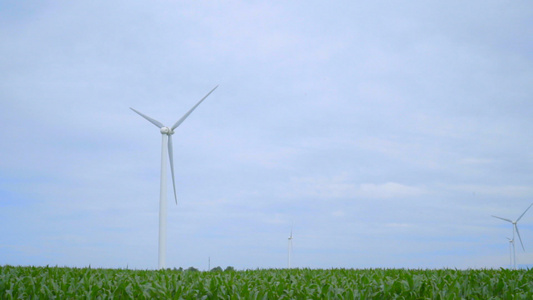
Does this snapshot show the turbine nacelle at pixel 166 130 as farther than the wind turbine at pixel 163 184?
Yes

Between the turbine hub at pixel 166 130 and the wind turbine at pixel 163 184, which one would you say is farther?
the turbine hub at pixel 166 130

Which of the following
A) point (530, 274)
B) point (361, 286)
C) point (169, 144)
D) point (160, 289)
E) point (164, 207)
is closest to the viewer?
point (160, 289)

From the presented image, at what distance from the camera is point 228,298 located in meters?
9.48

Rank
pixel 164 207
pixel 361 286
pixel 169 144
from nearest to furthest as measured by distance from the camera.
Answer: pixel 361 286 < pixel 164 207 < pixel 169 144

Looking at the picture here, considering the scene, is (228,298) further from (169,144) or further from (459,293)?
(169,144)

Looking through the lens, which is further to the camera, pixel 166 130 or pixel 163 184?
pixel 166 130

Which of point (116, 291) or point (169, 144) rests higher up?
point (169, 144)

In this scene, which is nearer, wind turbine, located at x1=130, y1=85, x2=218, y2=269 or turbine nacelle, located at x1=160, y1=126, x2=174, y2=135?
wind turbine, located at x1=130, y1=85, x2=218, y2=269

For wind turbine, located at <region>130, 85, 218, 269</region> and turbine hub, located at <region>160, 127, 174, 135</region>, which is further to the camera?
turbine hub, located at <region>160, 127, 174, 135</region>

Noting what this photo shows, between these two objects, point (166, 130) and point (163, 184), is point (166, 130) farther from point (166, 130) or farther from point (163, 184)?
point (163, 184)

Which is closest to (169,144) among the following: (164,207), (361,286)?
(164,207)

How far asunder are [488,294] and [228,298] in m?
5.63

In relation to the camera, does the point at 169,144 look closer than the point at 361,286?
No

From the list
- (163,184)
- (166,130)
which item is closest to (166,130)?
(166,130)
